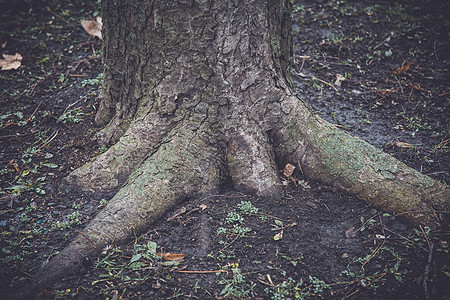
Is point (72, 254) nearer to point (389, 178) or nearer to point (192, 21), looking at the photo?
point (192, 21)

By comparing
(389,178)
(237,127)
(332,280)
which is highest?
(237,127)

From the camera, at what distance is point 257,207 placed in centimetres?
254

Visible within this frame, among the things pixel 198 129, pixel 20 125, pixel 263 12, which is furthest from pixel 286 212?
pixel 20 125

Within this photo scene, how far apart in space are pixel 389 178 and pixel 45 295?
99.2 inches

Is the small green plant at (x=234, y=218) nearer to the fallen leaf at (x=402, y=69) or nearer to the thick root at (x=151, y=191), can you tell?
the thick root at (x=151, y=191)

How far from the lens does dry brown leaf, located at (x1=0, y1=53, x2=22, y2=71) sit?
413 cm

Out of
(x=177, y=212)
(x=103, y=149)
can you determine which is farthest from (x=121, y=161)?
(x=177, y=212)

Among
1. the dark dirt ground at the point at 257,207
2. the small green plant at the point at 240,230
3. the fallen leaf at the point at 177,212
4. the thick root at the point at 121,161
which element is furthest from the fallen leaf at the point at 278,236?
the thick root at the point at 121,161

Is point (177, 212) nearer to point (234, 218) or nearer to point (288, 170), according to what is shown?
point (234, 218)

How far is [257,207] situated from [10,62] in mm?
3887

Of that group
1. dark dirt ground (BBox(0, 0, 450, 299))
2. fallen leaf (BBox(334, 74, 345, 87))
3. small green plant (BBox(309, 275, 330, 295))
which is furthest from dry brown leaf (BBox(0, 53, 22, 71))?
small green plant (BBox(309, 275, 330, 295))

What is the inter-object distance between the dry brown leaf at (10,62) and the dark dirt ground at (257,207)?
73 mm

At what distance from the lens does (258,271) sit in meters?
2.10

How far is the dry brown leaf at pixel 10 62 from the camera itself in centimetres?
413
